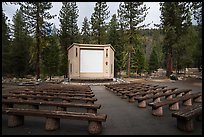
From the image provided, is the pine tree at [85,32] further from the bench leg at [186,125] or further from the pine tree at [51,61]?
the bench leg at [186,125]

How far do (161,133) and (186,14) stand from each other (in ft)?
102

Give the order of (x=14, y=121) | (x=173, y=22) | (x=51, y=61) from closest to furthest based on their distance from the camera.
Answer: (x=14, y=121) → (x=173, y=22) → (x=51, y=61)

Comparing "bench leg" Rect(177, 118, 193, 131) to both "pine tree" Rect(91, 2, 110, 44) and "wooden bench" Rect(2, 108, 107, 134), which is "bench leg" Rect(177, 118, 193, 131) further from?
"pine tree" Rect(91, 2, 110, 44)

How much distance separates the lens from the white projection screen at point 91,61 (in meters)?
24.2

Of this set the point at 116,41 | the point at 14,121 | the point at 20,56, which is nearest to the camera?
the point at 14,121

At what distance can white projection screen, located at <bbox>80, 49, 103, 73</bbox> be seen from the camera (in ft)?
79.4

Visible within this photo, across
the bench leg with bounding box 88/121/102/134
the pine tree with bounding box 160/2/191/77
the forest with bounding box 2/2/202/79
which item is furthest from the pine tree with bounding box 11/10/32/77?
the bench leg with bounding box 88/121/102/134

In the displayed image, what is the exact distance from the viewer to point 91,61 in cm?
2455

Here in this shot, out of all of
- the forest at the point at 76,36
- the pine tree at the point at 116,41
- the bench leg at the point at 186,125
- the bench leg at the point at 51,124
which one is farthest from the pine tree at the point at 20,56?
the bench leg at the point at 186,125

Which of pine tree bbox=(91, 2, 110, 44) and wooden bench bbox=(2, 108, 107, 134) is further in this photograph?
pine tree bbox=(91, 2, 110, 44)

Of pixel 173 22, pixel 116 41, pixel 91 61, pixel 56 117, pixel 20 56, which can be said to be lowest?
pixel 56 117

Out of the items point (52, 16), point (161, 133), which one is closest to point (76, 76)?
point (52, 16)

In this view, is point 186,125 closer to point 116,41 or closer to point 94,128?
point 94,128

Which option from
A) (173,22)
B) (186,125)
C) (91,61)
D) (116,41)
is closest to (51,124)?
(186,125)
